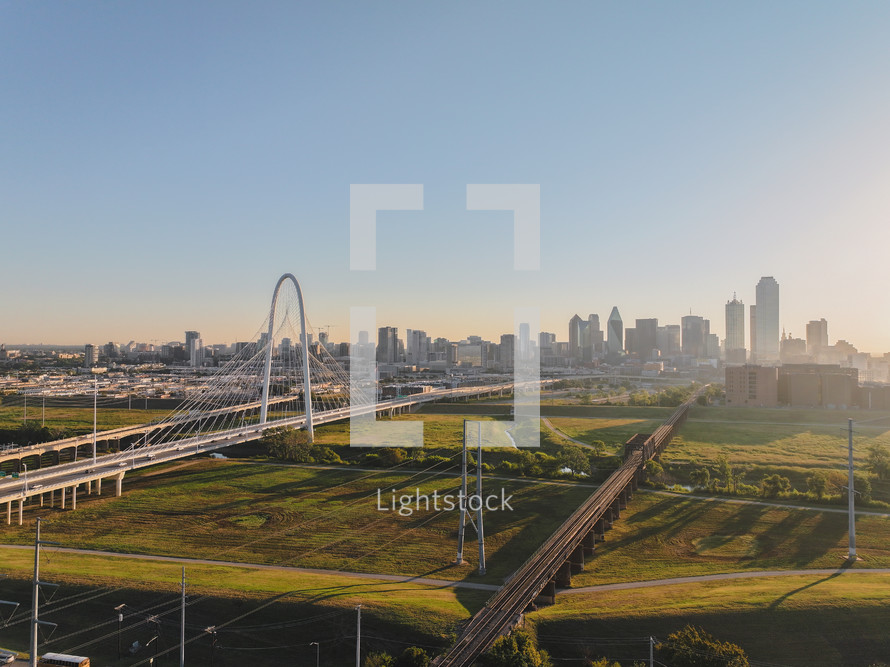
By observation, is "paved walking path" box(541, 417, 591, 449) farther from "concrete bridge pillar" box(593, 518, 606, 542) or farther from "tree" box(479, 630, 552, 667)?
"tree" box(479, 630, 552, 667)

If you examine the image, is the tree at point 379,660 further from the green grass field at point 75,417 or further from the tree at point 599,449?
the green grass field at point 75,417

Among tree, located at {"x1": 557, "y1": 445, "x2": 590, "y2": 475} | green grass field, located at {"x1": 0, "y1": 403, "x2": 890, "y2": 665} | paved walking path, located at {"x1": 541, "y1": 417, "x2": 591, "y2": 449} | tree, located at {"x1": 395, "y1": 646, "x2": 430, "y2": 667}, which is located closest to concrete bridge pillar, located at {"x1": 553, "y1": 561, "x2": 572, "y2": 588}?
green grass field, located at {"x1": 0, "y1": 403, "x2": 890, "y2": 665}

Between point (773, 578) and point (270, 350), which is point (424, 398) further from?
point (773, 578)

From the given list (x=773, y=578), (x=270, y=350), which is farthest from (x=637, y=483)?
(x=270, y=350)

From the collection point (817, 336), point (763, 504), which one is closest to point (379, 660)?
point (763, 504)

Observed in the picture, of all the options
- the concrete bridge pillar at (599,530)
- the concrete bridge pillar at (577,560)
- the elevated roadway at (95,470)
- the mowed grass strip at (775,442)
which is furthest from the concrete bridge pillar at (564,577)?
the elevated roadway at (95,470)

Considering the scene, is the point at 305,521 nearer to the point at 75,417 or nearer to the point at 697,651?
the point at 697,651
